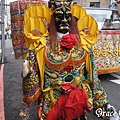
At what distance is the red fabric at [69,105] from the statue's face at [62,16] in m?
0.65

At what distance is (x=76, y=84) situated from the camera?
2844mm

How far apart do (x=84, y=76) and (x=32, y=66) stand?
0.70 meters

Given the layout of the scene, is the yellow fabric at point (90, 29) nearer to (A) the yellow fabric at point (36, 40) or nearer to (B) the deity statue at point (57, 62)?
(B) the deity statue at point (57, 62)

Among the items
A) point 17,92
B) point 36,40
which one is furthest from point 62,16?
point 17,92

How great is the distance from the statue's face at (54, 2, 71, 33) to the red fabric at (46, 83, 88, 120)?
0.65m

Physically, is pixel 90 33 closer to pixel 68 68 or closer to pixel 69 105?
pixel 68 68

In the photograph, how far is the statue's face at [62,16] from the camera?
8.82ft

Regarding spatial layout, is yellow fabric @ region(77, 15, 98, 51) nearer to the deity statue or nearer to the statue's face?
the deity statue

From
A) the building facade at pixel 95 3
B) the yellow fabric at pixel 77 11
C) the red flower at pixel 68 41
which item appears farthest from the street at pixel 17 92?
the building facade at pixel 95 3

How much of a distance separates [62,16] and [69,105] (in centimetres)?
100

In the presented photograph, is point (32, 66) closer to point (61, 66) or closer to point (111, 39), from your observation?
point (61, 66)

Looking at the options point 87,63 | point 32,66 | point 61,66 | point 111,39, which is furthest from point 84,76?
point 111,39

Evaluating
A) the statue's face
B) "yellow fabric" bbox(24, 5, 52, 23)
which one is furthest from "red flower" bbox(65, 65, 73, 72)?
"yellow fabric" bbox(24, 5, 52, 23)

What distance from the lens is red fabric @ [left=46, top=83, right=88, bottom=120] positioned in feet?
8.61
